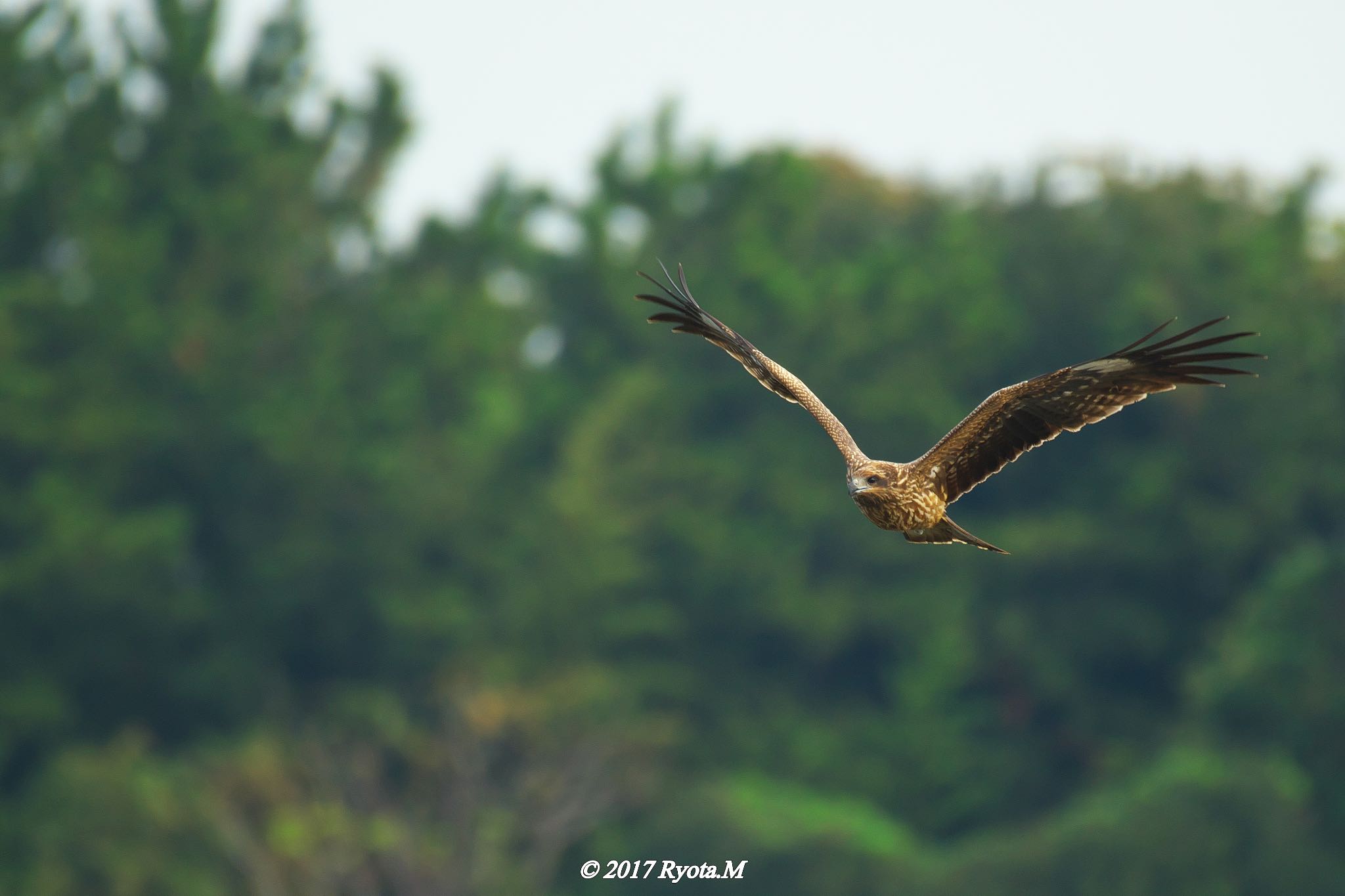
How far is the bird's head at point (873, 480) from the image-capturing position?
413 inches

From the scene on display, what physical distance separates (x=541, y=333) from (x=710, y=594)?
828 centimetres

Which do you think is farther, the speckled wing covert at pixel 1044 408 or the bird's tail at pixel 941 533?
the bird's tail at pixel 941 533

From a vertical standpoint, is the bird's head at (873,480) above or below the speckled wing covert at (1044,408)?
below

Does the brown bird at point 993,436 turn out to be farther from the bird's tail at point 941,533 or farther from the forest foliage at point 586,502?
the forest foliage at point 586,502

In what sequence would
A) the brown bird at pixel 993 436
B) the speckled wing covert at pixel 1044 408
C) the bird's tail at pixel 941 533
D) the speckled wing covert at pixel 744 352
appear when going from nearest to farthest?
the speckled wing covert at pixel 1044 408, the brown bird at pixel 993 436, the bird's tail at pixel 941 533, the speckled wing covert at pixel 744 352

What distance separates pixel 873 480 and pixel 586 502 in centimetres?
2717

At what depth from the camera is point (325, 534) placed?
39.4m

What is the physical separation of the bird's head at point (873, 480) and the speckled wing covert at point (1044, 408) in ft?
0.51

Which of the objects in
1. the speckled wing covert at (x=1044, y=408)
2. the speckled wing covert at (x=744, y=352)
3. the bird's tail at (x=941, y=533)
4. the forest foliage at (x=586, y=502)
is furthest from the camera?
the forest foliage at (x=586, y=502)

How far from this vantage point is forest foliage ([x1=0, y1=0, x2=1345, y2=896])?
3359 centimetres

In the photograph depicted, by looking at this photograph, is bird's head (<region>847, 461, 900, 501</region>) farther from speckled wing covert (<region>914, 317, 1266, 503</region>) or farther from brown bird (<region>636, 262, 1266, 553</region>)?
speckled wing covert (<region>914, 317, 1266, 503</region>)

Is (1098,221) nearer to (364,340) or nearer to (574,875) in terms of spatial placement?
(364,340)

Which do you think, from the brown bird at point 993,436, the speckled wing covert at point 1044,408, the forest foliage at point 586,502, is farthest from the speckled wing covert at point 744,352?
the forest foliage at point 586,502

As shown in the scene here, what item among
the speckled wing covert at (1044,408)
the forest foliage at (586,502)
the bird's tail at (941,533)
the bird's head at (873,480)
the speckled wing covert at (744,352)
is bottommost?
the bird's tail at (941,533)
